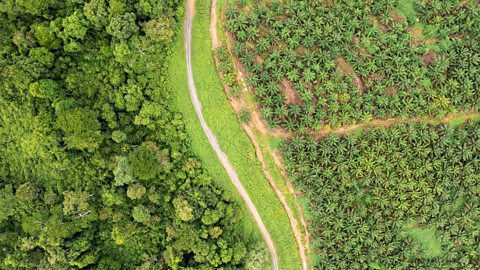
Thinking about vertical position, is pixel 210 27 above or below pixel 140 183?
above

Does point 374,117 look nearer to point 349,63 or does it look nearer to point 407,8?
point 349,63

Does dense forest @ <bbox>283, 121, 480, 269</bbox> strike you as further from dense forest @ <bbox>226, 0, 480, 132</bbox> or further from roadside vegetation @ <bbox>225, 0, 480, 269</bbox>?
dense forest @ <bbox>226, 0, 480, 132</bbox>

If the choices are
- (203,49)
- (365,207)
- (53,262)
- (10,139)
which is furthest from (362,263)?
(10,139)

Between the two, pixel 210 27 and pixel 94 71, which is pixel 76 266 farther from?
pixel 210 27

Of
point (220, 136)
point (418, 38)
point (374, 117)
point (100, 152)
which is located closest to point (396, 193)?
point (374, 117)

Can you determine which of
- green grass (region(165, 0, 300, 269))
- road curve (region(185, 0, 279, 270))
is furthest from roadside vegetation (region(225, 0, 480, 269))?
road curve (region(185, 0, 279, 270))

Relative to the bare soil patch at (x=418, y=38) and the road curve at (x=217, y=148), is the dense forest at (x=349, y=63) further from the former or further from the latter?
the road curve at (x=217, y=148)
